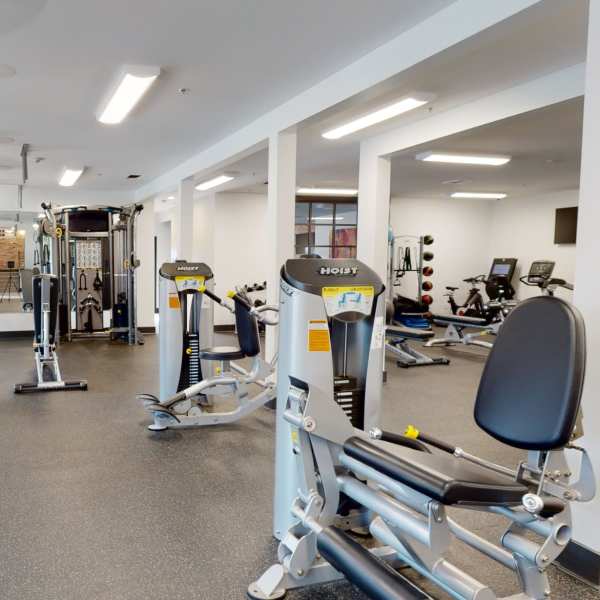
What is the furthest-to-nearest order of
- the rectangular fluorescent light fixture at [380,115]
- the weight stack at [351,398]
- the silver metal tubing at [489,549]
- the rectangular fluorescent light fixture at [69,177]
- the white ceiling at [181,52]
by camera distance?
the rectangular fluorescent light fixture at [69,177] < the rectangular fluorescent light fixture at [380,115] < the white ceiling at [181,52] < the weight stack at [351,398] < the silver metal tubing at [489,549]

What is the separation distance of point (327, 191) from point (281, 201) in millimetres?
5133

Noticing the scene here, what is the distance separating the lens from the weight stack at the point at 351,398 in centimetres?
224

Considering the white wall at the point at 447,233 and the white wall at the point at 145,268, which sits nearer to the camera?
the white wall at the point at 145,268

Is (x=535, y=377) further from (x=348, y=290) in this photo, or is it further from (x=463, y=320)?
(x=463, y=320)

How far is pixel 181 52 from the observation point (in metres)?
3.38

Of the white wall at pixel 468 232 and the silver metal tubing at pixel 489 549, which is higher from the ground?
the white wall at pixel 468 232

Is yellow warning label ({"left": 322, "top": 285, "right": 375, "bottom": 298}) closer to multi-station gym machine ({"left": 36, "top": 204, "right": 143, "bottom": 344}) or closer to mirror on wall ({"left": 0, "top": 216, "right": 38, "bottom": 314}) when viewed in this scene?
multi-station gym machine ({"left": 36, "top": 204, "right": 143, "bottom": 344})

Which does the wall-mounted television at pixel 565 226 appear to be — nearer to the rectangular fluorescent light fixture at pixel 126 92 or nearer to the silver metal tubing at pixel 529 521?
the rectangular fluorescent light fixture at pixel 126 92

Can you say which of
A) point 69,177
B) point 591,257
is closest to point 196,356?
point 591,257

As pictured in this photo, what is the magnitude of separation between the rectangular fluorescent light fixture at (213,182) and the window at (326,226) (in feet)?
6.90

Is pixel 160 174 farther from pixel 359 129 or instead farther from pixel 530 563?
pixel 530 563

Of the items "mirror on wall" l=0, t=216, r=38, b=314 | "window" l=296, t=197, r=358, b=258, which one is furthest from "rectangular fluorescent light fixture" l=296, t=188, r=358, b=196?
"mirror on wall" l=0, t=216, r=38, b=314

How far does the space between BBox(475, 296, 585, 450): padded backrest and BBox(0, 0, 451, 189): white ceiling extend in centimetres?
180

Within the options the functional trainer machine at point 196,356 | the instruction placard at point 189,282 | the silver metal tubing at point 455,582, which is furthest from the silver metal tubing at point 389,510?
the instruction placard at point 189,282
